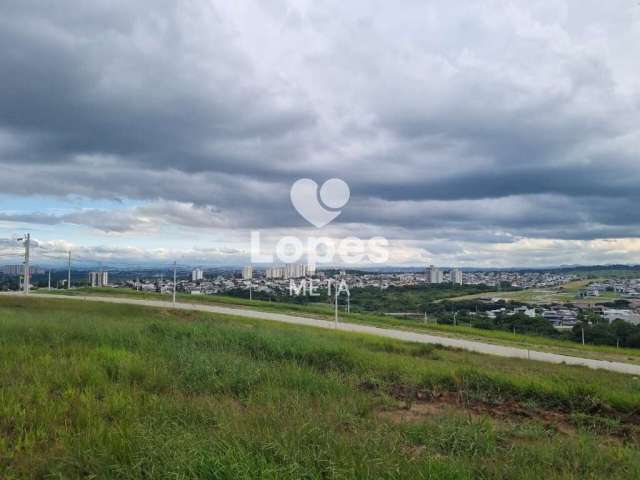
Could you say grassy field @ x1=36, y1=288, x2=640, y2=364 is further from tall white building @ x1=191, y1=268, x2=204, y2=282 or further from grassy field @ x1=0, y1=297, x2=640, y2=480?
tall white building @ x1=191, y1=268, x2=204, y2=282

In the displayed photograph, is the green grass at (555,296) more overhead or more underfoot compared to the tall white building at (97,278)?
more underfoot

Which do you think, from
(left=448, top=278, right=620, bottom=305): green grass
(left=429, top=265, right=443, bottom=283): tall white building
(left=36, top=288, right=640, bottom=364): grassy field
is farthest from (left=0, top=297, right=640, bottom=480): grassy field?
(left=429, top=265, right=443, bottom=283): tall white building

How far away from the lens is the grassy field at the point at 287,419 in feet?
12.2

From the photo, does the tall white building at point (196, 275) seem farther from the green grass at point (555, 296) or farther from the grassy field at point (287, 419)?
the grassy field at point (287, 419)

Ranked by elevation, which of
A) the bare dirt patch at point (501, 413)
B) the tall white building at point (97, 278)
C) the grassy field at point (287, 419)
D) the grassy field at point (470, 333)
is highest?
the tall white building at point (97, 278)

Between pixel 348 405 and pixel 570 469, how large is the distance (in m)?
2.48

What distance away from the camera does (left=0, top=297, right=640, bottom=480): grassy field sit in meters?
3.71

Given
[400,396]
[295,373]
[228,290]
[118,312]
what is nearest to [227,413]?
[295,373]

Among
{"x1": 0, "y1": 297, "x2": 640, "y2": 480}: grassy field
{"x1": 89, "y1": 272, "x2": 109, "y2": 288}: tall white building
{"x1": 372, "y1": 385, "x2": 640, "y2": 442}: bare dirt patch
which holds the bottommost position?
{"x1": 372, "y1": 385, "x2": 640, "y2": 442}: bare dirt patch

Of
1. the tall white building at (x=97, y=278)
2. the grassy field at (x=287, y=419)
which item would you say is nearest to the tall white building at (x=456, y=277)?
the tall white building at (x=97, y=278)

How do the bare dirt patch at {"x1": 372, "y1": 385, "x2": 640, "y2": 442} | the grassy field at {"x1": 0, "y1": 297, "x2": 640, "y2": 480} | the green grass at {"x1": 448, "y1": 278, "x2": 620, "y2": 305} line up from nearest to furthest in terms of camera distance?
the grassy field at {"x1": 0, "y1": 297, "x2": 640, "y2": 480}, the bare dirt patch at {"x1": 372, "y1": 385, "x2": 640, "y2": 442}, the green grass at {"x1": 448, "y1": 278, "x2": 620, "y2": 305}

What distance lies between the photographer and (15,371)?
678cm

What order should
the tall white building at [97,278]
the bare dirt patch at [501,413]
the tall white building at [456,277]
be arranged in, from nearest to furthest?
the bare dirt patch at [501,413], the tall white building at [97,278], the tall white building at [456,277]

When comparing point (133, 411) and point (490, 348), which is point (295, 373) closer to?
point (133, 411)
